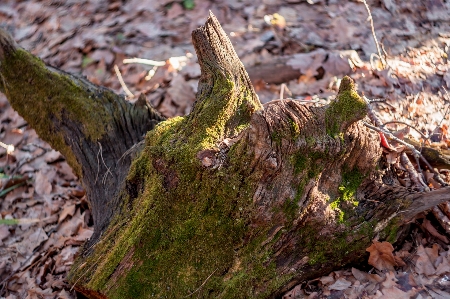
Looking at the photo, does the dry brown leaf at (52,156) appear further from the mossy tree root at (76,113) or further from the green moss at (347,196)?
the green moss at (347,196)

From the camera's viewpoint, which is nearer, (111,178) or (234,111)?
(234,111)

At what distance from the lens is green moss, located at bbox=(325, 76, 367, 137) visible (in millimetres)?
2504

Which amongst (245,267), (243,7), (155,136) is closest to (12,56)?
(155,136)

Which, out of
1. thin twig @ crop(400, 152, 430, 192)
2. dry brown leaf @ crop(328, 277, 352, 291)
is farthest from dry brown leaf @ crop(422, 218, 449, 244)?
dry brown leaf @ crop(328, 277, 352, 291)

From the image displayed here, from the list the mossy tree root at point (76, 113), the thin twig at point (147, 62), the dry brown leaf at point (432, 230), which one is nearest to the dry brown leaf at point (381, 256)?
the dry brown leaf at point (432, 230)

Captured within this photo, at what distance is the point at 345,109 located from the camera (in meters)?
2.55

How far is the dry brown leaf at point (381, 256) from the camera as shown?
9.18ft

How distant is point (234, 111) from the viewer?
113 inches

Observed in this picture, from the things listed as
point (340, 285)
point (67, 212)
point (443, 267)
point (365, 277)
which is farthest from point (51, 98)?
point (443, 267)

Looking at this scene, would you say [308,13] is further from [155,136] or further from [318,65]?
[155,136]

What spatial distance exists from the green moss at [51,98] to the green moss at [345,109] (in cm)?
184

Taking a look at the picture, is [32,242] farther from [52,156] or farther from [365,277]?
[365,277]

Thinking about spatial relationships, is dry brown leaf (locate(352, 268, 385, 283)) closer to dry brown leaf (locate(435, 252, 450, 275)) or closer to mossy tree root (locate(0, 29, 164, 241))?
dry brown leaf (locate(435, 252, 450, 275))

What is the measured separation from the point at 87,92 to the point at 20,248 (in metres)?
1.76
